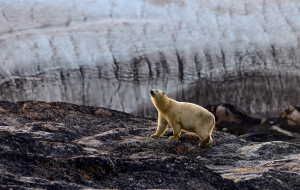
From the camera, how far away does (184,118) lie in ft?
25.1

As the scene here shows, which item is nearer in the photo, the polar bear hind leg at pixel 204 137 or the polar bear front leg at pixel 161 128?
the polar bear hind leg at pixel 204 137

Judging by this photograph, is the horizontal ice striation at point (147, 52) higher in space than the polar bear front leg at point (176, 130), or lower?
higher

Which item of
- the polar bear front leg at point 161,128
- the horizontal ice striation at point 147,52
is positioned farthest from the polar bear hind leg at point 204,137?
the horizontal ice striation at point 147,52

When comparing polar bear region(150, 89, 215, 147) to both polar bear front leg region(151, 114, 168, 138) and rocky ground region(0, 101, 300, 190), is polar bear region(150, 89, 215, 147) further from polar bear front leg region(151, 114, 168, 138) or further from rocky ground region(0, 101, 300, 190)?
rocky ground region(0, 101, 300, 190)

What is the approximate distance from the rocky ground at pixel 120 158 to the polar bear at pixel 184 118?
191mm

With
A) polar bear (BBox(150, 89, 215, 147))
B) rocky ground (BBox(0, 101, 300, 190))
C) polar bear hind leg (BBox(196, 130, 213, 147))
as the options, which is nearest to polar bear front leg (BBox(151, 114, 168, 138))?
polar bear (BBox(150, 89, 215, 147))

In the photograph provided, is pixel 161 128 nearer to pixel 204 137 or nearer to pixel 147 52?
pixel 204 137

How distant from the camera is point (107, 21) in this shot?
13391mm

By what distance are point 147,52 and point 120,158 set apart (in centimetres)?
720

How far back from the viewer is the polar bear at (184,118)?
756 cm

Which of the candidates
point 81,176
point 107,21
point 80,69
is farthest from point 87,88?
point 81,176

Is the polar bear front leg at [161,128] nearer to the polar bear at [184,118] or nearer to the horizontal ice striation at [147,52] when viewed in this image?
the polar bear at [184,118]

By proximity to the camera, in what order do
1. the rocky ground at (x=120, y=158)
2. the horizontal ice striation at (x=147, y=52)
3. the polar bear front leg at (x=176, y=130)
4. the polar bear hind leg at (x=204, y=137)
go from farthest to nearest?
the horizontal ice striation at (x=147, y=52), the polar bear front leg at (x=176, y=130), the polar bear hind leg at (x=204, y=137), the rocky ground at (x=120, y=158)

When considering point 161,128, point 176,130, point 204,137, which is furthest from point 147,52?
point 204,137
